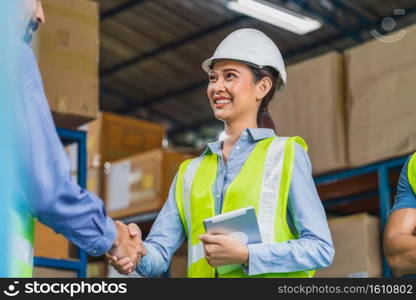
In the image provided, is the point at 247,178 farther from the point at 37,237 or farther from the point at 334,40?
the point at 334,40

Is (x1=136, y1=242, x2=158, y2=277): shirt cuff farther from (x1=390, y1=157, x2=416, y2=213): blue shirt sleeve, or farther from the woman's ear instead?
(x1=390, y1=157, x2=416, y2=213): blue shirt sleeve

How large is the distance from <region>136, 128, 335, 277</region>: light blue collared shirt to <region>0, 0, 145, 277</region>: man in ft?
2.42

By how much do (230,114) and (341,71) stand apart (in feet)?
7.16

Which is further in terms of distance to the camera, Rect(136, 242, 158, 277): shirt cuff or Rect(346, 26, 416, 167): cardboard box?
Rect(346, 26, 416, 167): cardboard box

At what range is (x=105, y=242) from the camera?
2.62 meters

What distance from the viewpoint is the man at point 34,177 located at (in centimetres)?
215

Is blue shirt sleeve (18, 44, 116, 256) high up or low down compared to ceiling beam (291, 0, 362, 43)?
down

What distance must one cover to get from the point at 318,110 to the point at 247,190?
2403 mm

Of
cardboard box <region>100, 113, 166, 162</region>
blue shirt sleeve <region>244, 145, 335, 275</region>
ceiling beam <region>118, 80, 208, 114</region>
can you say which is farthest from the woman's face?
ceiling beam <region>118, 80, 208, 114</region>

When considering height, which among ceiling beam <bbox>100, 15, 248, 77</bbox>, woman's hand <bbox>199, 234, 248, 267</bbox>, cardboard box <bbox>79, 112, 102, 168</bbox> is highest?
ceiling beam <bbox>100, 15, 248, 77</bbox>

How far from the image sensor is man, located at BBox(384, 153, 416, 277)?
3.76 m

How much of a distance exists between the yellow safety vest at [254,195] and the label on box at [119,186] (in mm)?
3557

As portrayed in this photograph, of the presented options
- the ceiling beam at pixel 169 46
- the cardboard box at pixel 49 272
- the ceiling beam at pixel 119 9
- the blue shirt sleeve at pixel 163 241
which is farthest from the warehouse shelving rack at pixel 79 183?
the ceiling beam at pixel 169 46

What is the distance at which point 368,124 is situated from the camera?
529 centimetres
